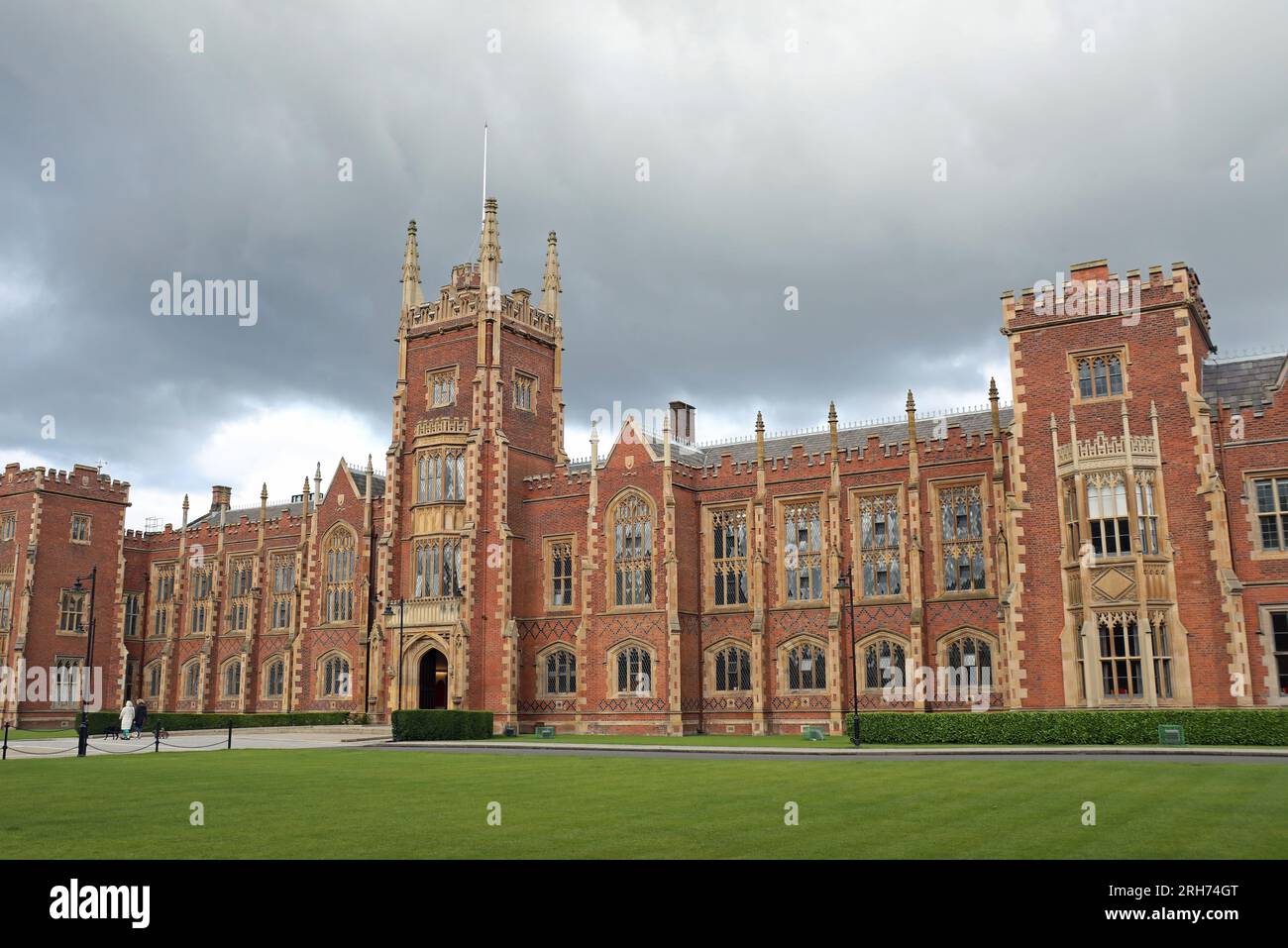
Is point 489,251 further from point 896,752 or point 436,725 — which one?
point 896,752

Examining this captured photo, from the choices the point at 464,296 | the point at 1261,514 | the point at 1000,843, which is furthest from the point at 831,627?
the point at 1000,843

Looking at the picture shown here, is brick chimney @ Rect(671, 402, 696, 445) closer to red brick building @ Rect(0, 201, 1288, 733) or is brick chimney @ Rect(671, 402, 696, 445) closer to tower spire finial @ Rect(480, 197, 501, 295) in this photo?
red brick building @ Rect(0, 201, 1288, 733)

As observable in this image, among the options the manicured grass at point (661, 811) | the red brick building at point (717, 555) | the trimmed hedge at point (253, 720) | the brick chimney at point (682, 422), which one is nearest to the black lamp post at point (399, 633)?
the red brick building at point (717, 555)

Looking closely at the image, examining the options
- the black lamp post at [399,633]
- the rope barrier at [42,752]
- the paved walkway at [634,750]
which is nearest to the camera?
the paved walkway at [634,750]

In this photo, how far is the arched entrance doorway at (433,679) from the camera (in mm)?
49344

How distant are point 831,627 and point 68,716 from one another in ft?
142

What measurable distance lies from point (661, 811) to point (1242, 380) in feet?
95.7

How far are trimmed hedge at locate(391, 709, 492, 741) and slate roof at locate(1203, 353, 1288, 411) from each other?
28096 mm

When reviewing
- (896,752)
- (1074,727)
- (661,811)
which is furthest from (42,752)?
(1074,727)

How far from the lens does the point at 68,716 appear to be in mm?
58500

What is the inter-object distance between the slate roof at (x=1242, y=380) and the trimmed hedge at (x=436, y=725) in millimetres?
28096

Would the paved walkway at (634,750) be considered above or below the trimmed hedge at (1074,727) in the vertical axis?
below

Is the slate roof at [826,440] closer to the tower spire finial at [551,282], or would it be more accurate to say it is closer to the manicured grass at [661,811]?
the tower spire finial at [551,282]
